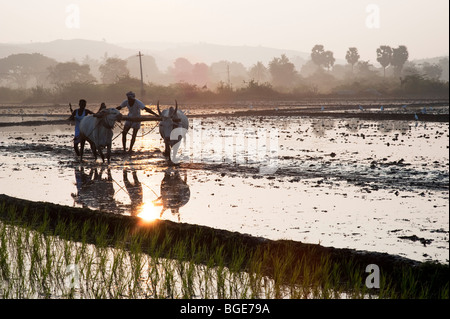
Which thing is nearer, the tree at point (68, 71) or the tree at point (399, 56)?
the tree at point (68, 71)

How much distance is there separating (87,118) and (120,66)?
11637 centimetres

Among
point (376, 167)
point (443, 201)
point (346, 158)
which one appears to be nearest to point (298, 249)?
point (443, 201)

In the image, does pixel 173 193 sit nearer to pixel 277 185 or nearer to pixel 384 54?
pixel 277 185

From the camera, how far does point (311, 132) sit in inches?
1008

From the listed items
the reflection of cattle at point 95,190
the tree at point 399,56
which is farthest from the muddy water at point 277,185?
the tree at point 399,56

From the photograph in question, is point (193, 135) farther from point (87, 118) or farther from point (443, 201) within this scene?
point (443, 201)

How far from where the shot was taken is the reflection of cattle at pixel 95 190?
34.1 feet

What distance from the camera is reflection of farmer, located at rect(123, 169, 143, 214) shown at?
10.3 m

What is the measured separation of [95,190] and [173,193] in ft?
5.04

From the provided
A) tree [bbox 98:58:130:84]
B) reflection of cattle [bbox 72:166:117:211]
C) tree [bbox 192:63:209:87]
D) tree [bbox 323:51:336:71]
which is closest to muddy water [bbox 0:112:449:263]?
reflection of cattle [bbox 72:166:117:211]

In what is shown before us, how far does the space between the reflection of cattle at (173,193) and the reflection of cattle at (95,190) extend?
857mm

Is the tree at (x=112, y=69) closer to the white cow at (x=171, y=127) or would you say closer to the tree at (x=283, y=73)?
the tree at (x=283, y=73)

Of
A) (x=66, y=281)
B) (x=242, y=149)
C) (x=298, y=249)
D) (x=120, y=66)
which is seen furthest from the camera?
(x=120, y=66)

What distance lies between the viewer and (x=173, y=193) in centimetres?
1138
